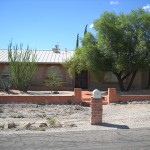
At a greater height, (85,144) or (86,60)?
(86,60)

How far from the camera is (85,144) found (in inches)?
324

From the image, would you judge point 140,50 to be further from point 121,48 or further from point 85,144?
point 85,144

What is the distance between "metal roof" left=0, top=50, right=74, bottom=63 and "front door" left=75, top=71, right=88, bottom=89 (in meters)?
1.78

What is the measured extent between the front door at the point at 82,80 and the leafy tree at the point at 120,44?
15.3 feet

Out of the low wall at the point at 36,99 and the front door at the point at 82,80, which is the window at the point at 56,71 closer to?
the front door at the point at 82,80

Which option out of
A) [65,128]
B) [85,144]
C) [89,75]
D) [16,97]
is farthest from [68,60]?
[85,144]

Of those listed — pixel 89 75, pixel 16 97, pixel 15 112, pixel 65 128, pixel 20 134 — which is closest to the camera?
pixel 20 134

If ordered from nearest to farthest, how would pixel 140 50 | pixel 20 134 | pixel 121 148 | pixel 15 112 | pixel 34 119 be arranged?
pixel 121 148
pixel 20 134
pixel 34 119
pixel 15 112
pixel 140 50

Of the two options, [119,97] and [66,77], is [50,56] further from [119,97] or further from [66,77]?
[119,97]

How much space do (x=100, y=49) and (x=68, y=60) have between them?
3.99 m

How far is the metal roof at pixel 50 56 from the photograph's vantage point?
26672 mm

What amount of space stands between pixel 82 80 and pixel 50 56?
11.6ft

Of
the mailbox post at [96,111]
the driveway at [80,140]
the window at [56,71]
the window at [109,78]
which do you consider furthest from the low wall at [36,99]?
the window at [109,78]

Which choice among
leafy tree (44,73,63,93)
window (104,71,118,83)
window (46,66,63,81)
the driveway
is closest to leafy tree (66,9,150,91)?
leafy tree (44,73,63,93)
